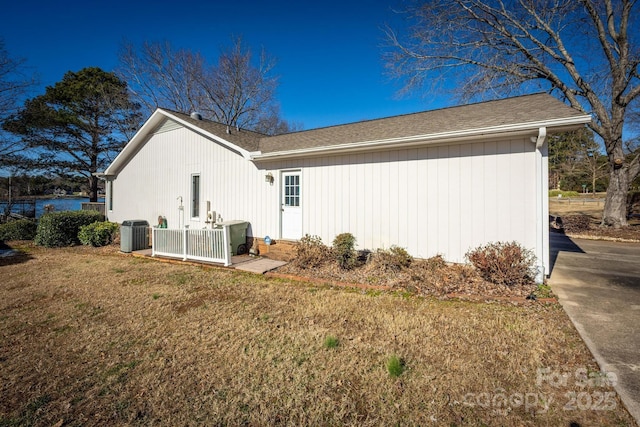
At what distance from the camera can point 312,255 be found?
21.6 ft

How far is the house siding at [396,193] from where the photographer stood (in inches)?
208

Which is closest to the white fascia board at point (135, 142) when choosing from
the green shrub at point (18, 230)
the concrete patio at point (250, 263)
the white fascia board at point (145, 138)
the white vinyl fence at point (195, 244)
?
the white fascia board at point (145, 138)

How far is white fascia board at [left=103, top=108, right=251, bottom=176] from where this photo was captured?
8.67m

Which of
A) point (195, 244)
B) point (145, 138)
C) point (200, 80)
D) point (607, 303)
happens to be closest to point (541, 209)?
point (607, 303)

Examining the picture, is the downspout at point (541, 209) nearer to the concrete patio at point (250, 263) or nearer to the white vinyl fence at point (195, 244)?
the concrete patio at point (250, 263)

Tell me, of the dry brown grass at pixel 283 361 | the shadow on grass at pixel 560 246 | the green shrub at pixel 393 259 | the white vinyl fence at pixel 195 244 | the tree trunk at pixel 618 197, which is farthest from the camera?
the tree trunk at pixel 618 197

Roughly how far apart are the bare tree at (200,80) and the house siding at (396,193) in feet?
47.5

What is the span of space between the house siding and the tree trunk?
10.9 metres

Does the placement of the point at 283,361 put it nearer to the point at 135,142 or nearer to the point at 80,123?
the point at 135,142

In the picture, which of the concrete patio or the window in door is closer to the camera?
the concrete patio

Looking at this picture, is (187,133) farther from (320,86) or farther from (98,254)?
(320,86)

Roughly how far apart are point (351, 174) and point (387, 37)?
9385mm

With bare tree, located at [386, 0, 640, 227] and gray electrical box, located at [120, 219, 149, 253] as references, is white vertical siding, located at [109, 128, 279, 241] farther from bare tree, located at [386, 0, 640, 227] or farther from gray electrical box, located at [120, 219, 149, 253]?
bare tree, located at [386, 0, 640, 227]

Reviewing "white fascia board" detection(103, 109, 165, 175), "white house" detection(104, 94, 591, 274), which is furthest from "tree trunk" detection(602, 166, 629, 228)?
"white fascia board" detection(103, 109, 165, 175)
